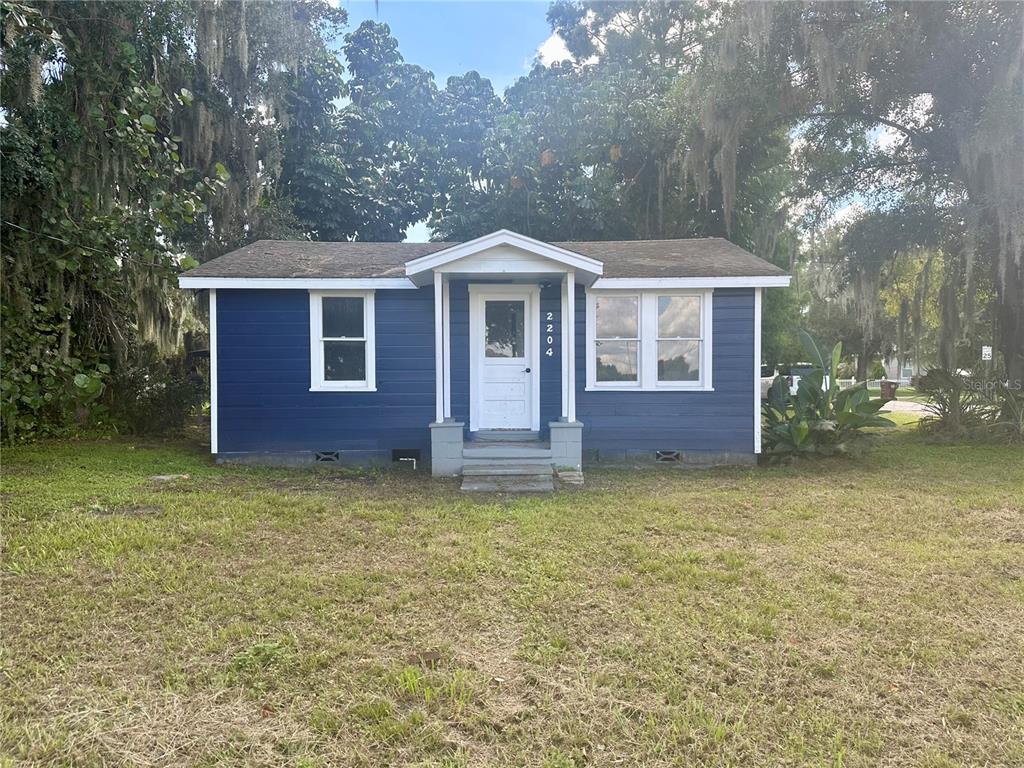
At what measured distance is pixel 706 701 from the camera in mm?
2523

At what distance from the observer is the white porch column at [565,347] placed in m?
7.66

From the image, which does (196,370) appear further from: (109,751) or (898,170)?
(898,170)

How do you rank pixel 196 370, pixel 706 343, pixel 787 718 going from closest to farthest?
pixel 787 718, pixel 706 343, pixel 196 370

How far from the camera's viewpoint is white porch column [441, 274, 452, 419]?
7.92m

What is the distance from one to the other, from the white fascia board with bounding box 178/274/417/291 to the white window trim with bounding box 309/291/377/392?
0.14 m

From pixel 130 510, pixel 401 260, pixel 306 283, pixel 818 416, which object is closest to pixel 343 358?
pixel 306 283

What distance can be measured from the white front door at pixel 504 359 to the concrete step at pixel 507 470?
1.29 meters

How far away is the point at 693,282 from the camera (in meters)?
7.89

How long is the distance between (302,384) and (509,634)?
590 centimetres

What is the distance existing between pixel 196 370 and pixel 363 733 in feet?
40.2

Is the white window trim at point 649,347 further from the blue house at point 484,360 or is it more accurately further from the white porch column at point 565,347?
the white porch column at point 565,347

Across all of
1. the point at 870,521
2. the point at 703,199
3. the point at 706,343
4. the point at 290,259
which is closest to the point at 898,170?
the point at 703,199

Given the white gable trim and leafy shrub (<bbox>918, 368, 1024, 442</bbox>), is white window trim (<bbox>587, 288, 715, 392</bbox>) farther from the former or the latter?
leafy shrub (<bbox>918, 368, 1024, 442</bbox>)

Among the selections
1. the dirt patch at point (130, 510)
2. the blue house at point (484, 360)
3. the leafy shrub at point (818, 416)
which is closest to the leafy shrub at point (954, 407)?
the leafy shrub at point (818, 416)
